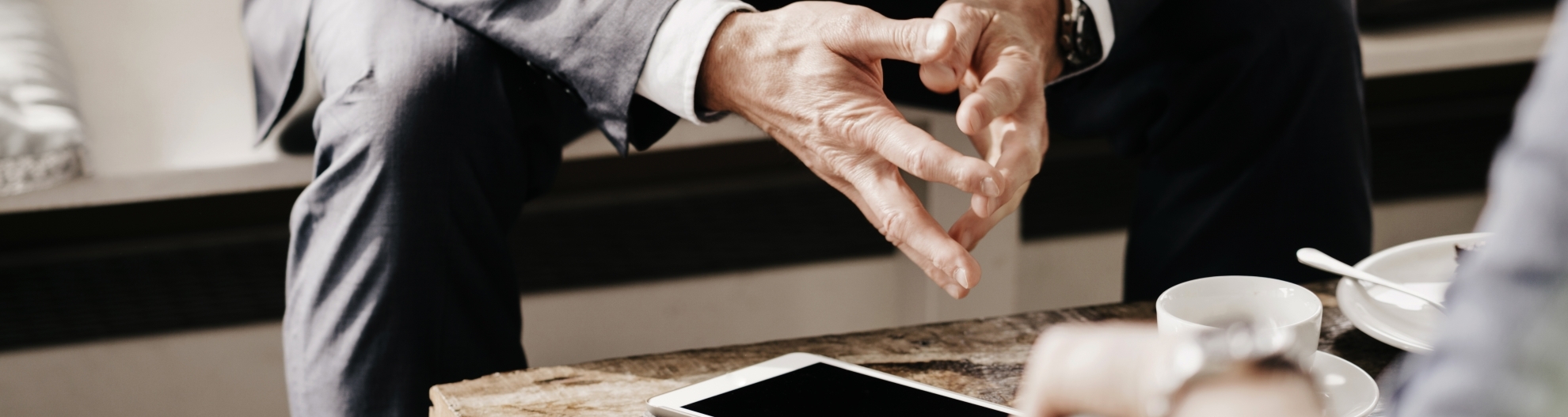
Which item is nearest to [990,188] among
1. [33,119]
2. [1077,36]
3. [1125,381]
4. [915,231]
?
[915,231]

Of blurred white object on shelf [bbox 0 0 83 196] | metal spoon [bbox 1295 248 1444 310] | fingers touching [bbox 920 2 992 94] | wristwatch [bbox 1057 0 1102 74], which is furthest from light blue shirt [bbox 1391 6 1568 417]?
blurred white object on shelf [bbox 0 0 83 196]

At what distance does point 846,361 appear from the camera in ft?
2.08

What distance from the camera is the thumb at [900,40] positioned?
0.70 meters

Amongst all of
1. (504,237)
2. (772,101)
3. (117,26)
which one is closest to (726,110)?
(772,101)

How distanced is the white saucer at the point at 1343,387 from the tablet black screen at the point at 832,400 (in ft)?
0.51

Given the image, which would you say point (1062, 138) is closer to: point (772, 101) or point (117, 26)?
point (772, 101)

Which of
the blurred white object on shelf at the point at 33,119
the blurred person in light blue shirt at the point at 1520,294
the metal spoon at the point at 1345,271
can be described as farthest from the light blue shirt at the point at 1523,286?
the blurred white object on shelf at the point at 33,119

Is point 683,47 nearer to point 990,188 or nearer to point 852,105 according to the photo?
point 852,105

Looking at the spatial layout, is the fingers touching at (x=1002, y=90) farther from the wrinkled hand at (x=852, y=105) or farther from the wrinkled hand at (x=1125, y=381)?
the wrinkled hand at (x=1125, y=381)

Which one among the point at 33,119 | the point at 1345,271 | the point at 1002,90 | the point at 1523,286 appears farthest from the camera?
the point at 33,119

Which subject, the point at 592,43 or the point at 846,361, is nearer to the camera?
the point at 846,361

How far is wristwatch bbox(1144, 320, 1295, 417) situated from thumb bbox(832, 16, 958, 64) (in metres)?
0.47

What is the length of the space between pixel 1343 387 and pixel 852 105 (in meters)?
0.33

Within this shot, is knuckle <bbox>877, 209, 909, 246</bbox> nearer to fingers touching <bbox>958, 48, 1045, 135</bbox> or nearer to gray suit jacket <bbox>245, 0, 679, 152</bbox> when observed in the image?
fingers touching <bbox>958, 48, 1045, 135</bbox>
